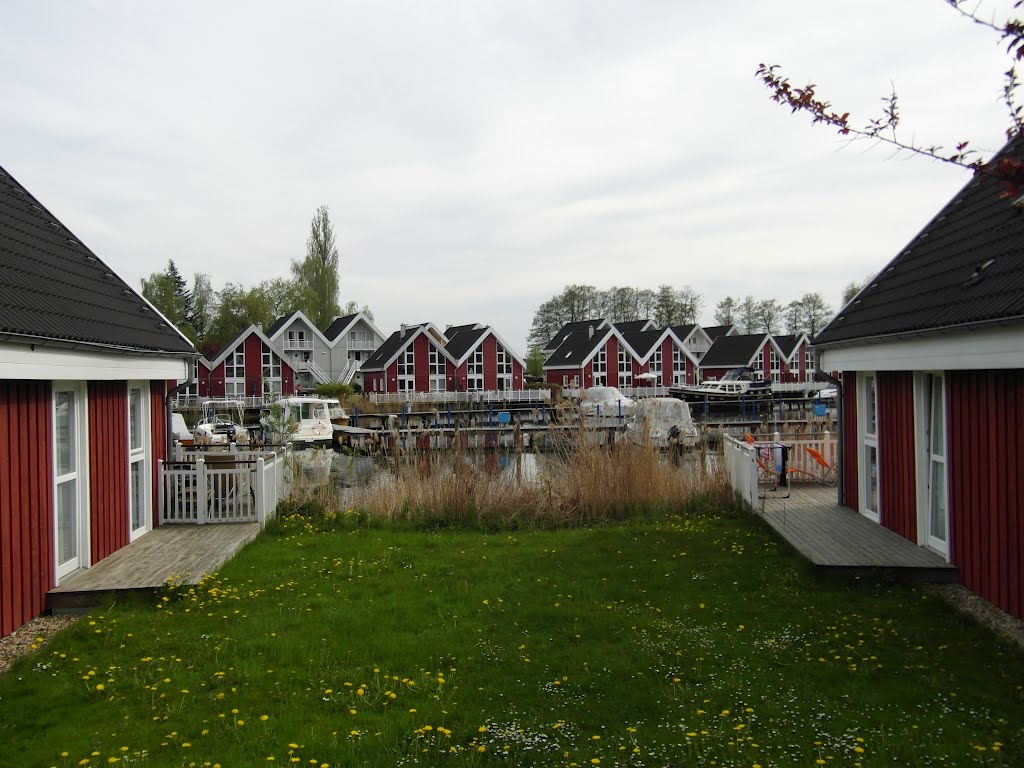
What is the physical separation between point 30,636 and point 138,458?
13.4 ft

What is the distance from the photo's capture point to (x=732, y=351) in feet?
230

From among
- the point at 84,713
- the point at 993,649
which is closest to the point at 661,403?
the point at 993,649

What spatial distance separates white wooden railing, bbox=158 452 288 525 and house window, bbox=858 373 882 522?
796cm

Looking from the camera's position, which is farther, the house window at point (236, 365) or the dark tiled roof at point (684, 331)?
the dark tiled roof at point (684, 331)

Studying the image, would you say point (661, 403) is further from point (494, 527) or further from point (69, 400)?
point (69, 400)

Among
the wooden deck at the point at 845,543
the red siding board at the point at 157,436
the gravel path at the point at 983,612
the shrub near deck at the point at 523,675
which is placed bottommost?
the shrub near deck at the point at 523,675

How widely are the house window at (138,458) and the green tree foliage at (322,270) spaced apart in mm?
66549

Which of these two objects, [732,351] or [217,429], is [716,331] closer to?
[732,351]

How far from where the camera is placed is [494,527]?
12320 mm

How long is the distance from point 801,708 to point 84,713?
4254 mm

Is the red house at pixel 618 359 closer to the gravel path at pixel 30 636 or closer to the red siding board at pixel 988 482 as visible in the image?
the red siding board at pixel 988 482

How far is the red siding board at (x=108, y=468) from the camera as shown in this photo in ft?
29.5

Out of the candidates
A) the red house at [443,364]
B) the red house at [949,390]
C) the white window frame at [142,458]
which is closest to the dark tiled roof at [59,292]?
the white window frame at [142,458]

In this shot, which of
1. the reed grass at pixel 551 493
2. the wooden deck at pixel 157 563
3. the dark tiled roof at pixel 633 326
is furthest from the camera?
the dark tiled roof at pixel 633 326
